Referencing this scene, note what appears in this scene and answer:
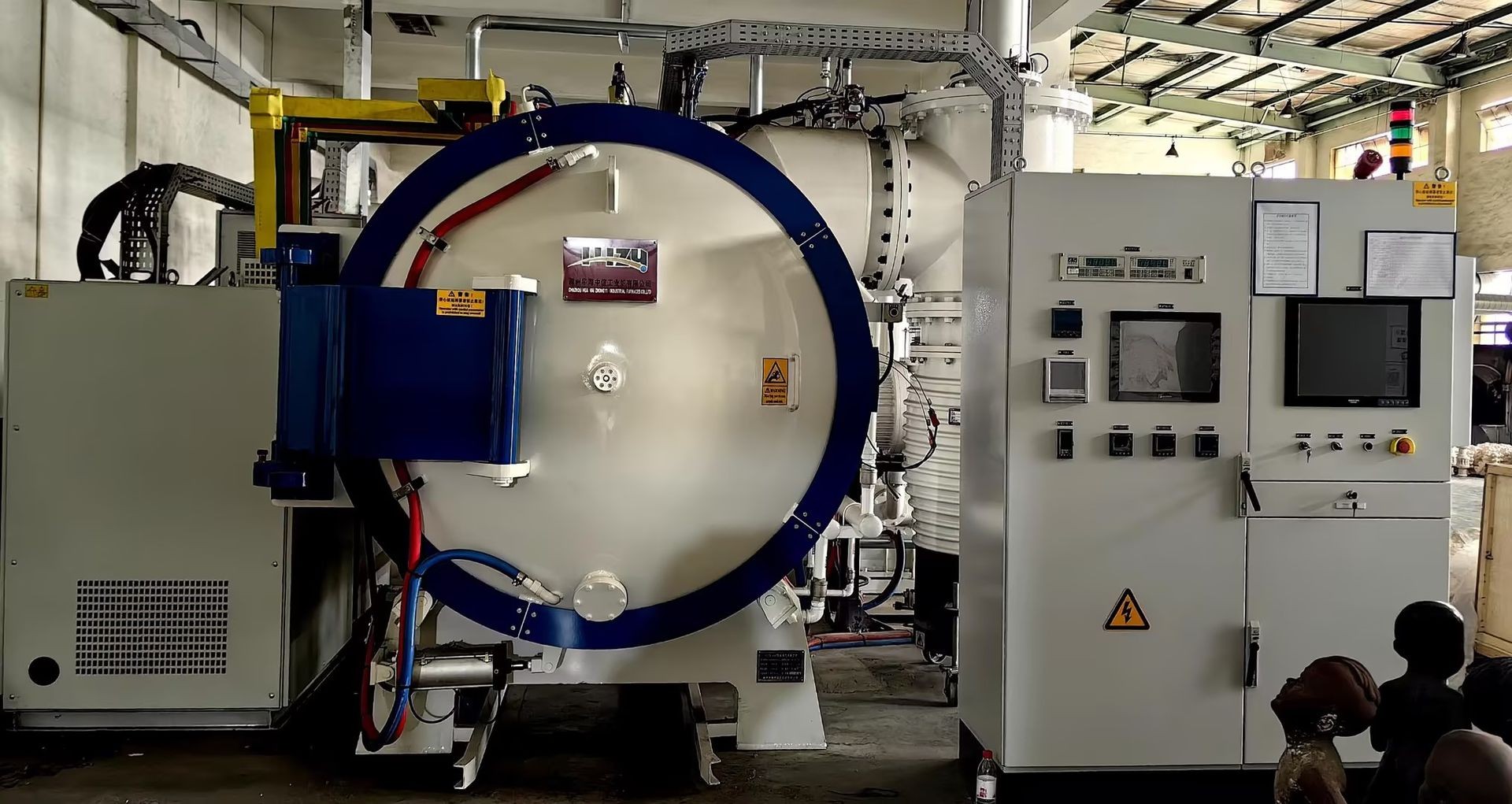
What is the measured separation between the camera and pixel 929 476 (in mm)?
3801

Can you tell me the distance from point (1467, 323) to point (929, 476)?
5.62ft

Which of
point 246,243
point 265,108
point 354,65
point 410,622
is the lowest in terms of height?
point 410,622

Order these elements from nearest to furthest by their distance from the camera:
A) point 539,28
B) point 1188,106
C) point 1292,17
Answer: point 539,28 → point 1292,17 → point 1188,106

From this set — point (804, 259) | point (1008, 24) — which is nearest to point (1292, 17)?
point (1008, 24)

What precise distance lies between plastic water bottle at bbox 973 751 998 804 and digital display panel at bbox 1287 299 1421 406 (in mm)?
1189

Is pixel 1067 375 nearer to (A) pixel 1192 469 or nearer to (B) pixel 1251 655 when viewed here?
(A) pixel 1192 469

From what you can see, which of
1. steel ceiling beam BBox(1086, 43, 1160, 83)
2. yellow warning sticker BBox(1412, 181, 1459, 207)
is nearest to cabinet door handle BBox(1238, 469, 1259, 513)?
yellow warning sticker BBox(1412, 181, 1459, 207)

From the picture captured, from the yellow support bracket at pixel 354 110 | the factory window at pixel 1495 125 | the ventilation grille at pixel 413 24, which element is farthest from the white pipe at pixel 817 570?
the factory window at pixel 1495 125

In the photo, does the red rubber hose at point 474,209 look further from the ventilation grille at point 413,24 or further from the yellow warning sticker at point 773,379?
the ventilation grille at point 413,24

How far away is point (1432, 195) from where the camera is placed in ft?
8.67

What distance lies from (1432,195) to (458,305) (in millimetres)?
2449

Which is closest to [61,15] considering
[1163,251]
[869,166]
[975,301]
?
[869,166]

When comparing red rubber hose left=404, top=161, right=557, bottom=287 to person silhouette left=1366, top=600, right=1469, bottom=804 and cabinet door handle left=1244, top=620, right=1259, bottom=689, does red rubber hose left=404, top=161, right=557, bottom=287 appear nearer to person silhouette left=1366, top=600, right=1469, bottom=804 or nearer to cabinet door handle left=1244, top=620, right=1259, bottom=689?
person silhouette left=1366, top=600, right=1469, bottom=804

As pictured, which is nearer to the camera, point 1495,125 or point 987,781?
point 987,781
